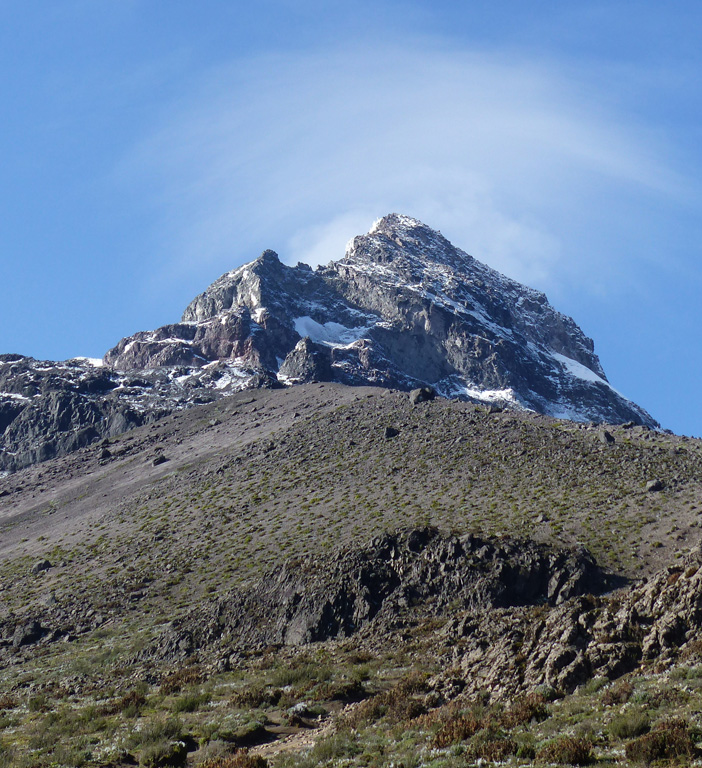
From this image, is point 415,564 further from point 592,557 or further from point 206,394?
point 206,394

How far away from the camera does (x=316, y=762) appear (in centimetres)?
2180

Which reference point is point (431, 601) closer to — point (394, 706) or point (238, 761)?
point (394, 706)

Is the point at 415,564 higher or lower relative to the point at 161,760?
higher

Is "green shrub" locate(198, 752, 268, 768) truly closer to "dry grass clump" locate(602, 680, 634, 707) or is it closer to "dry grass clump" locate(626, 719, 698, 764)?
"dry grass clump" locate(602, 680, 634, 707)

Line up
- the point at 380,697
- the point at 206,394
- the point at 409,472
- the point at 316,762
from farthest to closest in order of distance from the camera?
the point at 206,394
the point at 409,472
the point at 380,697
the point at 316,762

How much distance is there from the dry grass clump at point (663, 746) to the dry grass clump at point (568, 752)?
0.98 meters

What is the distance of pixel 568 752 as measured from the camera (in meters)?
17.9

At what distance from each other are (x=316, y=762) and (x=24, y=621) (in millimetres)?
37749

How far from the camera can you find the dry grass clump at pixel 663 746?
1675 centimetres

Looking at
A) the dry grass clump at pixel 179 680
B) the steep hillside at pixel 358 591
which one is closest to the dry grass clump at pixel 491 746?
the steep hillside at pixel 358 591

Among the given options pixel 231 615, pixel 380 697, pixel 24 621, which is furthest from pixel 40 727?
pixel 24 621

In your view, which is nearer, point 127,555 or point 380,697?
point 380,697

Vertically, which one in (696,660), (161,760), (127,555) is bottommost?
(161,760)

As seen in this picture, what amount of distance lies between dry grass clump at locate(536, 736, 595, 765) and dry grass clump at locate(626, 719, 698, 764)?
0.98 metres
